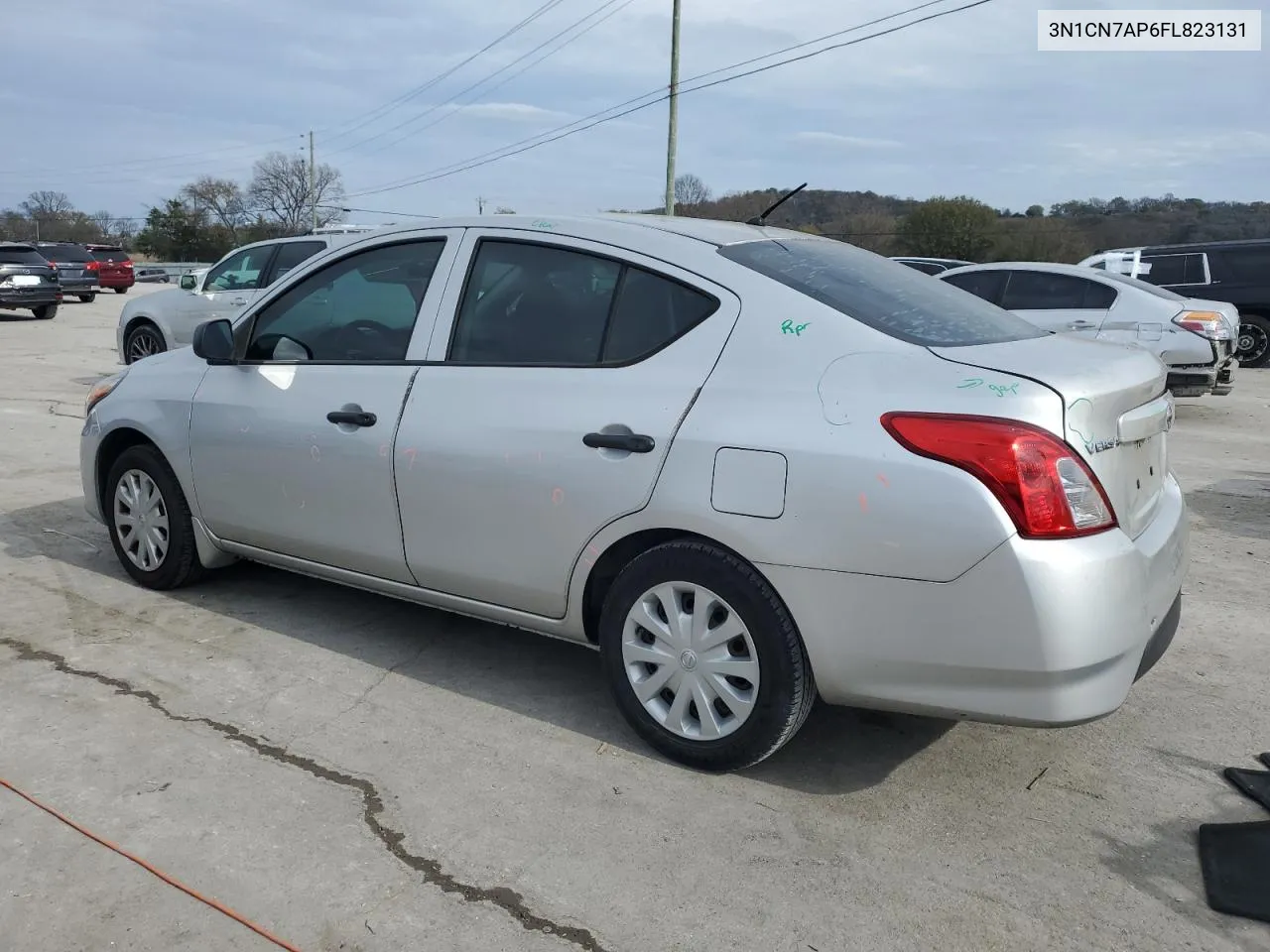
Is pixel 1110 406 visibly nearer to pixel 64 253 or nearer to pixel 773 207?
pixel 773 207

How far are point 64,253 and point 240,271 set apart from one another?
21.9 metres

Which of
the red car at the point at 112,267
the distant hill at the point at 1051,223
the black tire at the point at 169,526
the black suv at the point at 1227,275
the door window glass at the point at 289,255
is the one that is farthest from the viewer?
the red car at the point at 112,267

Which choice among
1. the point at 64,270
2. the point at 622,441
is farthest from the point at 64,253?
the point at 622,441

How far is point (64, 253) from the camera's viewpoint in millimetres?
29859

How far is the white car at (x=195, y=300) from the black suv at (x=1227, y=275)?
12.3 metres

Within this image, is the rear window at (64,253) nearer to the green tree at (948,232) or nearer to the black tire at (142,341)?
the black tire at (142,341)

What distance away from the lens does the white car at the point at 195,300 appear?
1147 centimetres

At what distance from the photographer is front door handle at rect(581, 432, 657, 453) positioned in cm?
322

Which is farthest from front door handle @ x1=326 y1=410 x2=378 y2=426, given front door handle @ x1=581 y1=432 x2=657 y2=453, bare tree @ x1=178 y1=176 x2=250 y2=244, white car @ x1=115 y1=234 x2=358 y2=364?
bare tree @ x1=178 y1=176 x2=250 y2=244

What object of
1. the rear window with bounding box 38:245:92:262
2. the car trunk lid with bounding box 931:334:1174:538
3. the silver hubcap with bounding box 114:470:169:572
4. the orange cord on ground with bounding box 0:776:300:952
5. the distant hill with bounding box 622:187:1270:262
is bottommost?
the orange cord on ground with bounding box 0:776:300:952

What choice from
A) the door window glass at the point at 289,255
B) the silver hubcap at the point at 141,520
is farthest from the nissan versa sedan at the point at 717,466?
the door window glass at the point at 289,255

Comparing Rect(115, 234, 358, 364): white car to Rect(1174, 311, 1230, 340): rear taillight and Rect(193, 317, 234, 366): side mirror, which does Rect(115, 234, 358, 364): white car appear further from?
Rect(1174, 311, 1230, 340): rear taillight

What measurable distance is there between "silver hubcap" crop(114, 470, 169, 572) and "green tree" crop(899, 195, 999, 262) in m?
40.3

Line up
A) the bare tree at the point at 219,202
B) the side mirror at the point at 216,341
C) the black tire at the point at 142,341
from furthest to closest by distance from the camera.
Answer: the bare tree at the point at 219,202
the black tire at the point at 142,341
the side mirror at the point at 216,341
